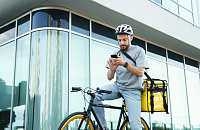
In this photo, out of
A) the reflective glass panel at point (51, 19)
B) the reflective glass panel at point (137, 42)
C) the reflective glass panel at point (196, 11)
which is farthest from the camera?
the reflective glass panel at point (196, 11)

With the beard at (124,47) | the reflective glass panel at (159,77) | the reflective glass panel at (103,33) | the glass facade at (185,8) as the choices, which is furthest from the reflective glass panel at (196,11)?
the beard at (124,47)

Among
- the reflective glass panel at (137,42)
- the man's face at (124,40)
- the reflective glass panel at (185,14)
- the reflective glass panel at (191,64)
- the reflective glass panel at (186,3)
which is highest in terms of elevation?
the reflective glass panel at (186,3)

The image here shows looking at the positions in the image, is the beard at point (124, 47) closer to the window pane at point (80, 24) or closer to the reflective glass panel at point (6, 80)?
the window pane at point (80, 24)

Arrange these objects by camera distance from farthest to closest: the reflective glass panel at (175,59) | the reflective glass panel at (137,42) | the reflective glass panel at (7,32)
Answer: the reflective glass panel at (175,59), the reflective glass panel at (137,42), the reflective glass panel at (7,32)

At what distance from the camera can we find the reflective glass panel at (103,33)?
8539mm

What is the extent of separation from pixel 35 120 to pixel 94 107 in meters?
3.08

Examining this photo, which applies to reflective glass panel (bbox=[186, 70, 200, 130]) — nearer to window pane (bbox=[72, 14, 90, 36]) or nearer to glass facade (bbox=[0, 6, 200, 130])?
glass facade (bbox=[0, 6, 200, 130])

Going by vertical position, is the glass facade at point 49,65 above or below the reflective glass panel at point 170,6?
below

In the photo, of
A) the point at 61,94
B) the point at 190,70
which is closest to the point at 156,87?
the point at 61,94

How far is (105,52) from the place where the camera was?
28.8 ft

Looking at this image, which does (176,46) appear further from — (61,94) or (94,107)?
(94,107)

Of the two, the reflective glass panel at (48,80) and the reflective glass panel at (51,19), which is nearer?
the reflective glass panel at (48,80)

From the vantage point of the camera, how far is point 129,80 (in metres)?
4.80

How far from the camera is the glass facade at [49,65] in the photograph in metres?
7.27
